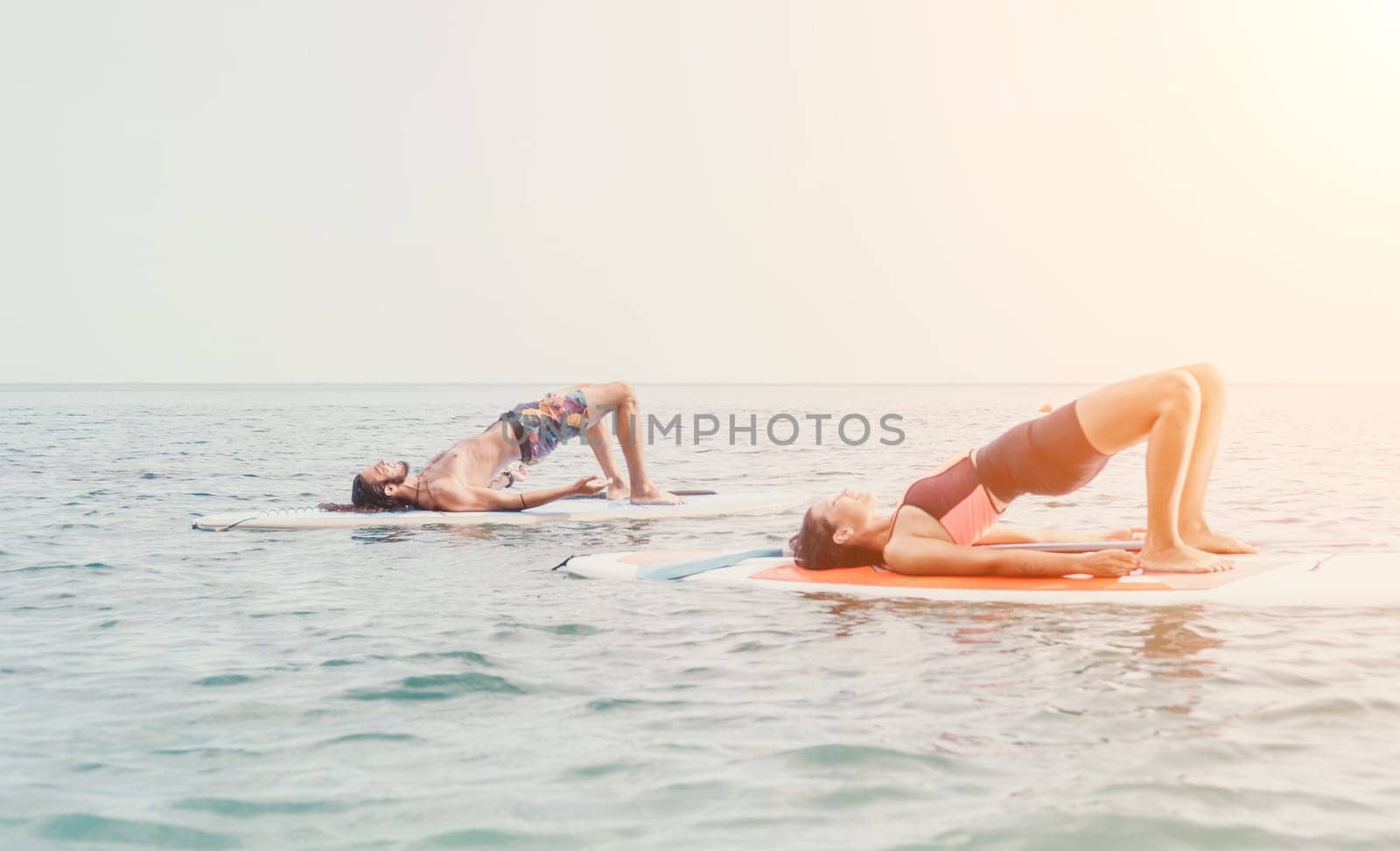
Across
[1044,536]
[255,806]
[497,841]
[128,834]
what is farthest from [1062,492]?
[128,834]

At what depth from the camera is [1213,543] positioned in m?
6.84

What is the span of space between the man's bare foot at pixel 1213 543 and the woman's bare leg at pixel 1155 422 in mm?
665

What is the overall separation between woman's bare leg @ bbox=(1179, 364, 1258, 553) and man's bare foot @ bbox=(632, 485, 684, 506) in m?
5.02

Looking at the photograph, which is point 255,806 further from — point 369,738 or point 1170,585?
point 1170,585

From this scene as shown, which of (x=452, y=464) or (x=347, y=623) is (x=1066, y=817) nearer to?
(x=347, y=623)

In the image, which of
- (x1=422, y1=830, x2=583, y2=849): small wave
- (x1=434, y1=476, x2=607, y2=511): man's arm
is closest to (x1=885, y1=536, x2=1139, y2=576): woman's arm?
(x1=422, y1=830, x2=583, y2=849): small wave

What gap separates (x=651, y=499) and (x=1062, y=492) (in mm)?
5171

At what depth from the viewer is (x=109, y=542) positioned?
9.65 metres

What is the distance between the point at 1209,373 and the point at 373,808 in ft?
14.9

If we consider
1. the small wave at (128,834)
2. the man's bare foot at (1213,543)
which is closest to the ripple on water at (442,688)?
the small wave at (128,834)

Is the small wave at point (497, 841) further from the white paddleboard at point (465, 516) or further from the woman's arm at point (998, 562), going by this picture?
the white paddleboard at point (465, 516)

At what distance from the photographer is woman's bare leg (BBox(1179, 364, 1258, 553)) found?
6.14m

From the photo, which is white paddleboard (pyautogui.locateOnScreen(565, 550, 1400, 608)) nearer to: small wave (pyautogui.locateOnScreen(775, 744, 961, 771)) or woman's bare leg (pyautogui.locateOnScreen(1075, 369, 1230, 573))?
woman's bare leg (pyautogui.locateOnScreen(1075, 369, 1230, 573))

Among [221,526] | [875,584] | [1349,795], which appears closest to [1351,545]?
[875,584]
